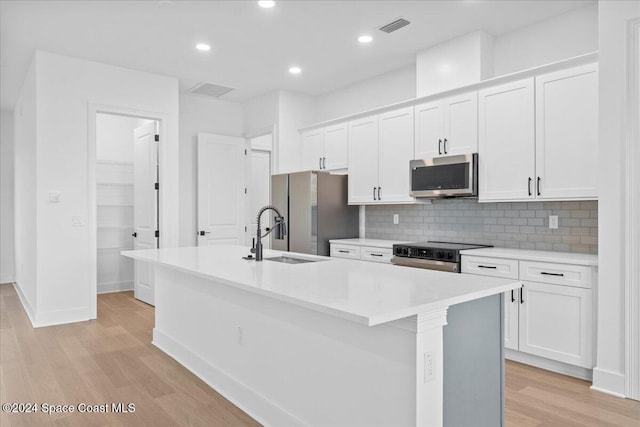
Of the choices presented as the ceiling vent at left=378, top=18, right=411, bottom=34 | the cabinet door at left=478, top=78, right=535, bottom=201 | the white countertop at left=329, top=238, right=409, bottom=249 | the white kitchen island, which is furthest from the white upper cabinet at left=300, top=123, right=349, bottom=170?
the white kitchen island

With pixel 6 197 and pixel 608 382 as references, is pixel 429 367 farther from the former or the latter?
pixel 6 197

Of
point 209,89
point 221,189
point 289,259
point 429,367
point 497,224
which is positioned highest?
point 209,89

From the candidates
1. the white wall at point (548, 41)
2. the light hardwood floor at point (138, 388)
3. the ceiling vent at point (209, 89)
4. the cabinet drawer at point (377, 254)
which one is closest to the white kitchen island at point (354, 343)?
the light hardwood floor at point (138, 388)

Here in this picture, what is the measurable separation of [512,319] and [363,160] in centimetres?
242

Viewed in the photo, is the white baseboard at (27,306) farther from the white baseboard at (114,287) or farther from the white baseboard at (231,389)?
the white baseboard at (231,389)

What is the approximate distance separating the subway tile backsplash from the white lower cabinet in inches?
20.7

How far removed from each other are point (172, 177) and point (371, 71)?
2780 mm

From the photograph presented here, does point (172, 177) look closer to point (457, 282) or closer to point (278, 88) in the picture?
point (278, 88)

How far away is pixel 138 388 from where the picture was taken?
285cm

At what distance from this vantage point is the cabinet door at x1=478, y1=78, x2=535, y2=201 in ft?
11.2

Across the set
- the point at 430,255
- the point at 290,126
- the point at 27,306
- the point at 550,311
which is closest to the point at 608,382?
the point at 550,311

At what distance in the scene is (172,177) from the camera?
526 centimetres

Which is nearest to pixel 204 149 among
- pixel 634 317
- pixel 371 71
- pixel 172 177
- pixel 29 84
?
pixel 172 177

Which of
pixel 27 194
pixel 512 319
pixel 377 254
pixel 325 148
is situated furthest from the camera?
pixel 325 148
